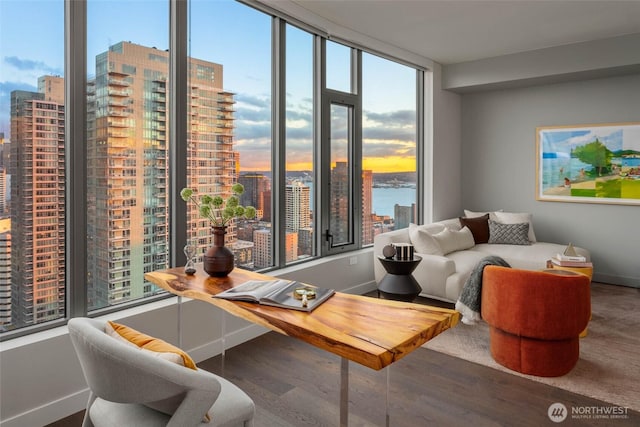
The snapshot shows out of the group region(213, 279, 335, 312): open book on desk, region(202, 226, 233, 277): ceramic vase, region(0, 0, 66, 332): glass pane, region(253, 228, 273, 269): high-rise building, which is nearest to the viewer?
region(213, 279, 335, 312): open book on desk

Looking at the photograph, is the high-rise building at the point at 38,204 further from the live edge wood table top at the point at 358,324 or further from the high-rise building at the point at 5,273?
the live edge wood table top at the point at 358,324

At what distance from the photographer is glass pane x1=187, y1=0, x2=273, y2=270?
3293 millimetres

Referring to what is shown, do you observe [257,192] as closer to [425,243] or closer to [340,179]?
[340,179]

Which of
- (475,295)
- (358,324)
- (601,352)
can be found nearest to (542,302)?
(475,295)

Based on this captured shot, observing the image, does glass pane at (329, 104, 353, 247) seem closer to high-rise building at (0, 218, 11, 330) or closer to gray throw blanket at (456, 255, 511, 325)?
gray throw blanket at (456, 255, 511, 325)

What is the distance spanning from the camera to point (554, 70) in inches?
204

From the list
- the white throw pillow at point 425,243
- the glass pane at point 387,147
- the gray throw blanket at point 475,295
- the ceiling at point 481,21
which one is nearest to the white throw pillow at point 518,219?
the glass pane at point 387,147

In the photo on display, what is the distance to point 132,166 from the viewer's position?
115 inches

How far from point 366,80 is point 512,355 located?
324 cm

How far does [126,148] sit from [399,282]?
2.31 meters

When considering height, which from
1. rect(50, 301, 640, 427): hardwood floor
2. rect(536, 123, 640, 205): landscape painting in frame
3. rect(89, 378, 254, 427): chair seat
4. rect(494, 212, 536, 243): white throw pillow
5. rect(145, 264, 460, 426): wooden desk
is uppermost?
rect(536, 123, 640, 205): landscape painting in frame

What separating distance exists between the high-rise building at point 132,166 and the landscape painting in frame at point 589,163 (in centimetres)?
457

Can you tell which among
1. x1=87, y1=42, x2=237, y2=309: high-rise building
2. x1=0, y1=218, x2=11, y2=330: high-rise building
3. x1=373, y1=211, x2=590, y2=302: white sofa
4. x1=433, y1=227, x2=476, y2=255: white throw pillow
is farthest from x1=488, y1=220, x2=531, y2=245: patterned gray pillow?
x1=0, y1=218, x2=11, y2=330: high-rise building

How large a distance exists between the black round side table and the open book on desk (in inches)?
64.6
